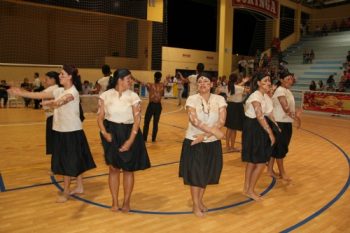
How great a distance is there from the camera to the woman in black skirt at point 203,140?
378cm

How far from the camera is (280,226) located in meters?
3.92

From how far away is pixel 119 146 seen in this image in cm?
381

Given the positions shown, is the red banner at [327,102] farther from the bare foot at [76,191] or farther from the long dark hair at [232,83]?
the bare foot at [76,191]

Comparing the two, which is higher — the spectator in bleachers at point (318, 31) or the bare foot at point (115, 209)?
the spectator in bleachers at point (318, 31)

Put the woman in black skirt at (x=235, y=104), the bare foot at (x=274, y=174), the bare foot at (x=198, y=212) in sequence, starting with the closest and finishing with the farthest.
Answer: the bare foot at (x=198, y=212) → the bare foot at (x=274, y=174) → the woman in black skirt at (x=235, y=104)

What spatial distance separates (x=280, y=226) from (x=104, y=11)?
53.4ft

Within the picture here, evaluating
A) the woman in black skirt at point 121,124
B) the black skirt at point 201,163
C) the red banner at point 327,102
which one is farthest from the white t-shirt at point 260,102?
the red banner at point 327,102

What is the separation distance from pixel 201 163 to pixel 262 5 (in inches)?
774

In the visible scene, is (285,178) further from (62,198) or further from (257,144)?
(62,198)

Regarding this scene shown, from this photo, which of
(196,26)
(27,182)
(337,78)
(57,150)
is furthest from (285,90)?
(196,26)

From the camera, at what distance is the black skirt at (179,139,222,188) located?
3828 millimetres

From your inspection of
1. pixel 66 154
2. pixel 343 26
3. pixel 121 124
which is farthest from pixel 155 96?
pixel 343 26

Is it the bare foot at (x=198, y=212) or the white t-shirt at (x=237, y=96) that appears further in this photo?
the white t-shirt at (x=237, y=96)

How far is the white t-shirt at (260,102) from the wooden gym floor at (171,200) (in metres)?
1.18
